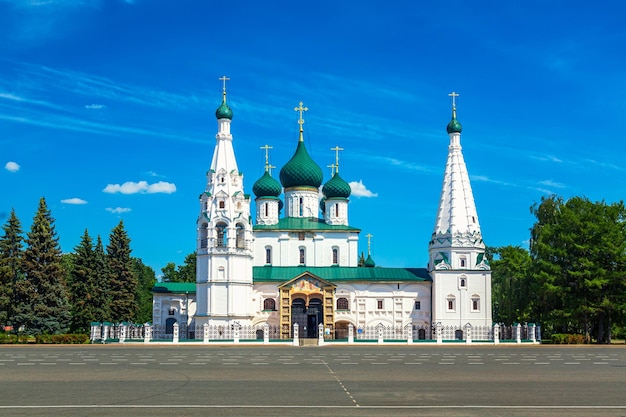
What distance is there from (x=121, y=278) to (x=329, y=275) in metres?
16.7

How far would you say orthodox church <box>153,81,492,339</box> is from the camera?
58719 millimetres

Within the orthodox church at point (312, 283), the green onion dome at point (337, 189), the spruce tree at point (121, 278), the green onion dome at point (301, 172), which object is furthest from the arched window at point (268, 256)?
the spruce tree at point (121, 278)

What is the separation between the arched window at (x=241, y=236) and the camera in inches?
2354

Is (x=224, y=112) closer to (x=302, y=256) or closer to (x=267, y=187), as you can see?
(x=267, y=187)

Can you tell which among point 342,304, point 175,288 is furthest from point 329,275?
point 175,288

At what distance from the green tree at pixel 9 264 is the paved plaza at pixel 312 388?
24787 millimetres

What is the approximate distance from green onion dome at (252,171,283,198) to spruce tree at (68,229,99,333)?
15272 millimetres

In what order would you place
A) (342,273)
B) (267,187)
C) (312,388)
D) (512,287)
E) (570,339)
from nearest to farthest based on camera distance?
(312,388)
(570,339)
(512,287)
(342,273)
(267,187)

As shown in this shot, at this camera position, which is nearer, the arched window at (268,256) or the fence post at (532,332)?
the fence post at (532,332)

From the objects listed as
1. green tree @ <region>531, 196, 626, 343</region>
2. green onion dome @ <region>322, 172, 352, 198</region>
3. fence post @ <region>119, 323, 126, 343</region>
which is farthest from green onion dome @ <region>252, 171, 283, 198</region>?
green tree @ <region>531, 196, 626, 343</region>

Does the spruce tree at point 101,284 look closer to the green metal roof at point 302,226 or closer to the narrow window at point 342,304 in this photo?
the green metal roof at point 302,226

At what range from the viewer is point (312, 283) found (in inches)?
2387

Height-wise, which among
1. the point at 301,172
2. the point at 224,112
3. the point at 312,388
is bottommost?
the point at 312,388

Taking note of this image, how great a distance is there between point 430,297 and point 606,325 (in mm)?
13657
